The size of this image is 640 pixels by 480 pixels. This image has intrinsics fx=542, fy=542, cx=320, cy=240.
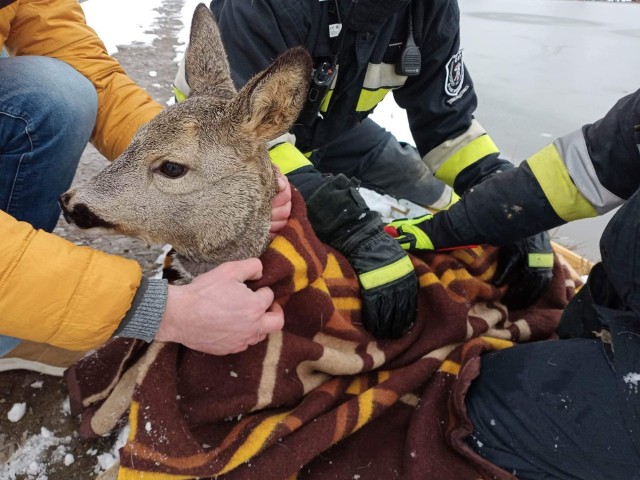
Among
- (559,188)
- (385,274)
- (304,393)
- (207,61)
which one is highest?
(207,61)

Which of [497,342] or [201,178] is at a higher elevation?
[201,178]

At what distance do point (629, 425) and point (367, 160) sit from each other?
2.52 meters

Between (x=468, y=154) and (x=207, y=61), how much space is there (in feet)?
5.14

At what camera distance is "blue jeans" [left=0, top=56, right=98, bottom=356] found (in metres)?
2.06

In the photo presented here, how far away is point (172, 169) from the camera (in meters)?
1.83

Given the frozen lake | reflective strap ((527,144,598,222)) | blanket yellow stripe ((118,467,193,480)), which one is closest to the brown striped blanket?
blanket yellow stripe ((118,467,193,480))

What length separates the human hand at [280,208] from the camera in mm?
2041

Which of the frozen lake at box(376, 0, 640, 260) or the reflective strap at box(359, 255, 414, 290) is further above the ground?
the reflective strap at box(359, 255, 414, 290)

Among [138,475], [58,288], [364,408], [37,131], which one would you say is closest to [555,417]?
[364,408]

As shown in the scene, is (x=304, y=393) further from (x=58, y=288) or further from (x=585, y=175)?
(x=585, y=175)

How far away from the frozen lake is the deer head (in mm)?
2736

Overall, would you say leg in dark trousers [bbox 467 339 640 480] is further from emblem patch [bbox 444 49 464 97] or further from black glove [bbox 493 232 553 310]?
emblem patch [bbox 444 49 464 97]

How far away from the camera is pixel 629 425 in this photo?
5.74 ft

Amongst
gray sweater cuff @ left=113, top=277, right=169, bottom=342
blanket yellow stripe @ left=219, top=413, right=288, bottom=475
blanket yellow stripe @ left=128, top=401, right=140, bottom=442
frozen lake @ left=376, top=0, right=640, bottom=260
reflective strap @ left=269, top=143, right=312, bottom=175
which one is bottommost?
frozen lake @ left=376, top=0, right=640, bottom=260
